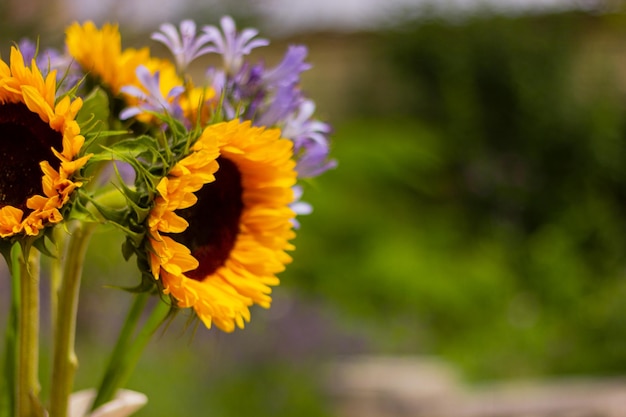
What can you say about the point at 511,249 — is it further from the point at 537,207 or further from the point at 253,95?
the point at 253,95

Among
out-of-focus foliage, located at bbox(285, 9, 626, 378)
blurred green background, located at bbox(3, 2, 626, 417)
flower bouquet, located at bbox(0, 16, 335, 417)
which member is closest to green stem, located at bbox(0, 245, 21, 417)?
flower bouquet, located at bbox(0, 16, 335, 417)

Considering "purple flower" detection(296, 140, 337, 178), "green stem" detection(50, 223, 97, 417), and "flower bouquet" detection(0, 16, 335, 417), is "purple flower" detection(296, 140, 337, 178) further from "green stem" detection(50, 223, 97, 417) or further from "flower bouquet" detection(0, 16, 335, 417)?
"green stem" detection(50, 223, 97, 417)

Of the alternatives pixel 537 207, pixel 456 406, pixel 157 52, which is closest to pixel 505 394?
pixel 456 406

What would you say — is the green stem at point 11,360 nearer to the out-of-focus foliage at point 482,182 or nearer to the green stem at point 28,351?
the green stem at point 28,351

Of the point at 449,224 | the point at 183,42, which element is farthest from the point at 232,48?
the point at 449,224

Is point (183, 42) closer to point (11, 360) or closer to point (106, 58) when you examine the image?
point (106, 58)

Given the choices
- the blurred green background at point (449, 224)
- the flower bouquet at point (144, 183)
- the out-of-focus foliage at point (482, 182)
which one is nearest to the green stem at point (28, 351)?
the flower bouquet at point (144, 183)
